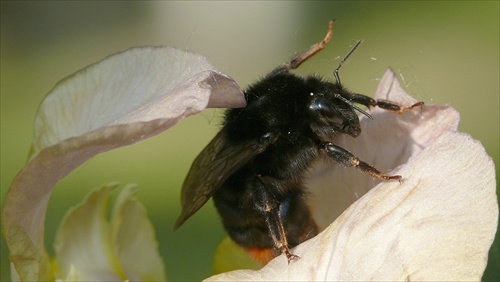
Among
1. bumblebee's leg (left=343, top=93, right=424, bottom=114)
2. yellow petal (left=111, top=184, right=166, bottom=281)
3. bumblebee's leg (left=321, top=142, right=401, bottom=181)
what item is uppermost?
bumblebee's leg (left=343, top=93, right=424, bottom=114)

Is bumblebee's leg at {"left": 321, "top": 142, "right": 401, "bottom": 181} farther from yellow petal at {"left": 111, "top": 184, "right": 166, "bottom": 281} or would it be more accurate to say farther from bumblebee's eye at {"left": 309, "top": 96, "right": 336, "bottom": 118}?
yellow petal at {"left": 111, "top": 184, "right": 166, "bottom": 281}

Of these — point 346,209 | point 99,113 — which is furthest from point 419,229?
point 99,113

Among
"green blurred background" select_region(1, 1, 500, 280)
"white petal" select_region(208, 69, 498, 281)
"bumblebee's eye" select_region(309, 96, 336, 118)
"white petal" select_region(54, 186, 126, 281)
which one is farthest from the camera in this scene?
"green blurred background" select_region(1, 1, 500, 280)

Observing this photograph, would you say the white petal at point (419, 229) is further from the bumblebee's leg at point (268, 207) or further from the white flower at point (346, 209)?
the bumblebee's leg at point (268, 207)

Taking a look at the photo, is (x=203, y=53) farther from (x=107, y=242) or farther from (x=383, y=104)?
(x=383, y=104)

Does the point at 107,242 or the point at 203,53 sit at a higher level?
the point at 107,242

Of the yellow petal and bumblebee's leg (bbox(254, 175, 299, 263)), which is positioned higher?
bumblebee's leg (bbox(254, 175, 299, 263))

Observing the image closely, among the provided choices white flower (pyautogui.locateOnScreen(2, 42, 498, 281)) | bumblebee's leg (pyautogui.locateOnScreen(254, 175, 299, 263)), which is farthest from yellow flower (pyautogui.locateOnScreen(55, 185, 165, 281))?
bumblebee's leg (pyautogui.locateOnScreen(254, 175, 299, 263))
